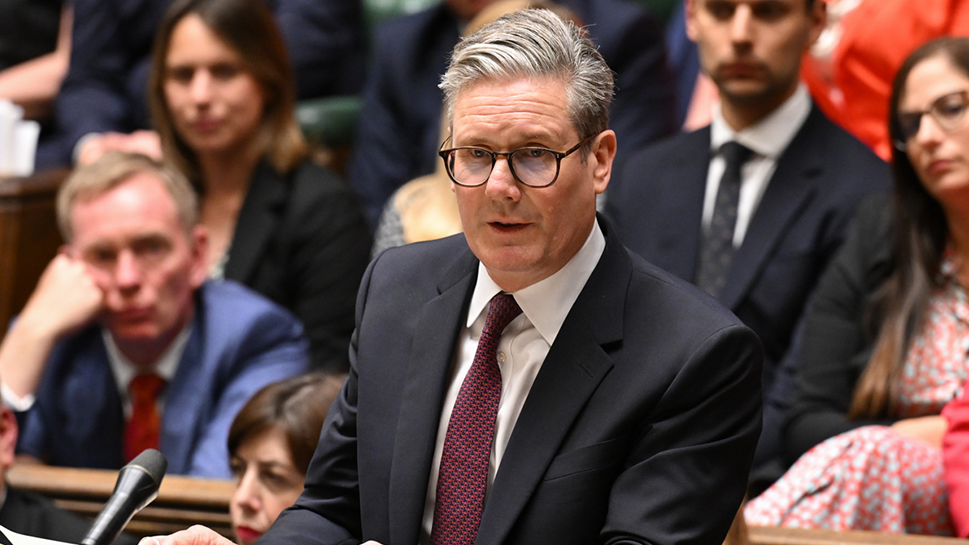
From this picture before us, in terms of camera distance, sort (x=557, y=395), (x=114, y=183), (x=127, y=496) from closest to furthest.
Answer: (x=127, y=496), (x=557, y=395), (x=114, y=183)

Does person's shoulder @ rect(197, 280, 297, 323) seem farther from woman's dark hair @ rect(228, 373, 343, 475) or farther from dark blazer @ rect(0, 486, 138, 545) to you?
dark blazer @ rect(0, 486, 138, 545)

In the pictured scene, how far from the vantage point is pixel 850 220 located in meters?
2.22

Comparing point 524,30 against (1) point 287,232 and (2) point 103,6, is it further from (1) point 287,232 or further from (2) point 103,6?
(2) point 103,6

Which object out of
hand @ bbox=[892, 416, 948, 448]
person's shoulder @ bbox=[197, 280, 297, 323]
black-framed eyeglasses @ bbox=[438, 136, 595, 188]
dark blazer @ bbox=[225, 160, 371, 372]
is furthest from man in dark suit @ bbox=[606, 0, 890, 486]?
black-framed eyeglasses @ bbox=[438, 136, 595, 188]

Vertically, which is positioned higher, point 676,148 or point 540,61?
point 540,61

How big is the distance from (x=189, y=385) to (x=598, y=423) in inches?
51.3

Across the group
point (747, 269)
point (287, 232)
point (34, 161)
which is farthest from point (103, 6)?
point (747, 269)

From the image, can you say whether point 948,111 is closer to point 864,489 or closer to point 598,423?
point 864,489

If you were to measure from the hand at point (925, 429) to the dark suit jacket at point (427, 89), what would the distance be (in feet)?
3.59

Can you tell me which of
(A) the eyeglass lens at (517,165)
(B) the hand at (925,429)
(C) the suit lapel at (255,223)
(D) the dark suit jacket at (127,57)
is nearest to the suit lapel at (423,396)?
(A) the eyeglass lens at (517,165)

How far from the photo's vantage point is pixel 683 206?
2299mm

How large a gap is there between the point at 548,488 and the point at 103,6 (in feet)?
8.82

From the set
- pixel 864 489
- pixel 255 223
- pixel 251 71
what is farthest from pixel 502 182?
pixel 251 71

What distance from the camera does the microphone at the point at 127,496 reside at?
41.8 inches
